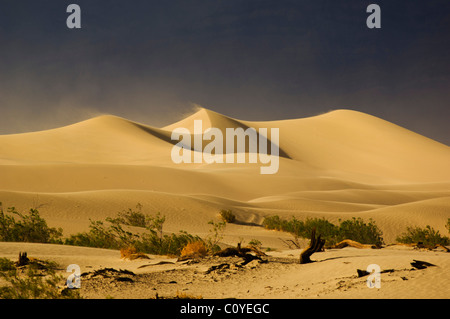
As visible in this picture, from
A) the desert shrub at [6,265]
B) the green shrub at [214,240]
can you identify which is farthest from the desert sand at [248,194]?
the desert shrub at [6,265]

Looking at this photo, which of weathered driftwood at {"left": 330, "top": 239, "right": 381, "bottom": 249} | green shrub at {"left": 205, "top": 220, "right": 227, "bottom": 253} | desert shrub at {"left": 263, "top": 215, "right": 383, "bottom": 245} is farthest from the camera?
desert shrub at {"left": 263, "top": 215, "right": 383, "bottom": 245}

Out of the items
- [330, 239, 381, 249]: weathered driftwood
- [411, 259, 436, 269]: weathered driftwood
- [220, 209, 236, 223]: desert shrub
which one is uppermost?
[411, 259, 436, 269]: weathered driftwood

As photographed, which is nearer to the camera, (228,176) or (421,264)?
(421,264)

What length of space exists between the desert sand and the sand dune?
0.13 meters

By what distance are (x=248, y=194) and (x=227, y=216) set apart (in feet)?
53.7

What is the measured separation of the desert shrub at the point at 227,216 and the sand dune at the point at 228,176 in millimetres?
539

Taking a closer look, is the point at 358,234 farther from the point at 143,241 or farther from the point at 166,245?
the point at 143,241

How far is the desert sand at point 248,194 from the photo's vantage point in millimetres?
5320

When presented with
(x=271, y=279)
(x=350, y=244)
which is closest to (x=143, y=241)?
(x=350, y=244)

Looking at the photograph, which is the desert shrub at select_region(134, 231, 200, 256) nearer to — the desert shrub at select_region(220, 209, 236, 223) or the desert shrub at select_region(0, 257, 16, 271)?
the desert shrub at select_region(0, 257, 16, 271)

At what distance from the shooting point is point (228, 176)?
131 feet

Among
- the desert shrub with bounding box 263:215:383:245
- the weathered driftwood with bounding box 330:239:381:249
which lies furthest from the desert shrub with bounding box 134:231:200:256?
the desert shrub with bounding box 263:215:383:245

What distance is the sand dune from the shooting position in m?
19.7

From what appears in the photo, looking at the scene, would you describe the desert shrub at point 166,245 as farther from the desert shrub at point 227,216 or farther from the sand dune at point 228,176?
the desert shrub at point 227,216
